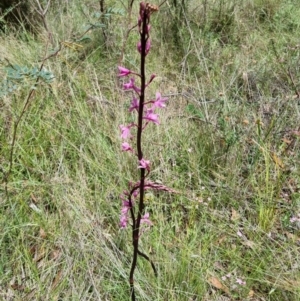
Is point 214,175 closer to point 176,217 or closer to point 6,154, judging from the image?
point 176,217

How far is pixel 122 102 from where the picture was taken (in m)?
2.52

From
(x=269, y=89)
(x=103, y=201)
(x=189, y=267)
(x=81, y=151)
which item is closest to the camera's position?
(x=189, y=267)

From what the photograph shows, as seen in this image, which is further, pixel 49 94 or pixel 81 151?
pixel 49 94

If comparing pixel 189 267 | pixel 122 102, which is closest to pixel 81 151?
pixel 122 102

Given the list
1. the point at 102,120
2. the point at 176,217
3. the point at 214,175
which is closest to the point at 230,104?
the point at 214,175

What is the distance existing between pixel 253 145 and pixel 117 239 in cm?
98

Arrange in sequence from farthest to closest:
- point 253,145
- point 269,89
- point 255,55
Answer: point 255,55
point 269,89
point 253,145

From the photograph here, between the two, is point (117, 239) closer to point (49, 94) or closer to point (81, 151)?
point (81, 151)

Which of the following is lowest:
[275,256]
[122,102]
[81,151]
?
[275,256]

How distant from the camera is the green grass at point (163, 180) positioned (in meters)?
1.66

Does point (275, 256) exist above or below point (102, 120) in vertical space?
below

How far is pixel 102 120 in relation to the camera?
245 cm

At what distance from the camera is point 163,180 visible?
2160 millimetres

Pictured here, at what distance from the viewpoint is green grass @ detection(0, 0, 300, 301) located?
1663 mm
